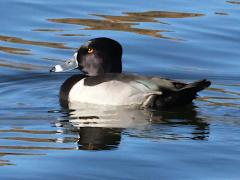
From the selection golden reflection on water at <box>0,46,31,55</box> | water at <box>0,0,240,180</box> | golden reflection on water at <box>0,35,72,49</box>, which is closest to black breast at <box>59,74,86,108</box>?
water at <box>0,0,240,180</box>

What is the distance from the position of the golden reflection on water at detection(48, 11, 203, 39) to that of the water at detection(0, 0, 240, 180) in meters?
0.02

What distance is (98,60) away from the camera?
12.6 meters

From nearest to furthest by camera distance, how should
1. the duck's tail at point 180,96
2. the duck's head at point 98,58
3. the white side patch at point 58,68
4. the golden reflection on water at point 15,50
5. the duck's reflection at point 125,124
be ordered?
the duck's reflection at point 125,124
the duck's tail at point 180,96
the duck's head at point 98,58
the white side patch at point 58,68
the golden reflection on water at point 15,50

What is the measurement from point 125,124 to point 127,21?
5816mm

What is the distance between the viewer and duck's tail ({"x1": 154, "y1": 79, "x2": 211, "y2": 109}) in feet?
38.3

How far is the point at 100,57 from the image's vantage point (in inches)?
496

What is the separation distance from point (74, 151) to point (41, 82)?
3706 millimetres

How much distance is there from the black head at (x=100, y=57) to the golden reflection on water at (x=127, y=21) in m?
3.17

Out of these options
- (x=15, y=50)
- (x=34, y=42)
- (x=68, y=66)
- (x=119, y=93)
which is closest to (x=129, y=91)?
(x=119, y=93)

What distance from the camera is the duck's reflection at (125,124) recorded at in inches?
406

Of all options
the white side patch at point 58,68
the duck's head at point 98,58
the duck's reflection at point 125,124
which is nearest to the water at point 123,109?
the duck's reflection at point 125,124

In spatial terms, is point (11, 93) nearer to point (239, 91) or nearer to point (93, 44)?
point (93, 44)

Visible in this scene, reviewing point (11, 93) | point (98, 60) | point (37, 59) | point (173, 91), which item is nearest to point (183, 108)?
point (173, 91)

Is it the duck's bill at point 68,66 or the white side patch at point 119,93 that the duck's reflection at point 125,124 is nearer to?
the white side patch at point 119,93
